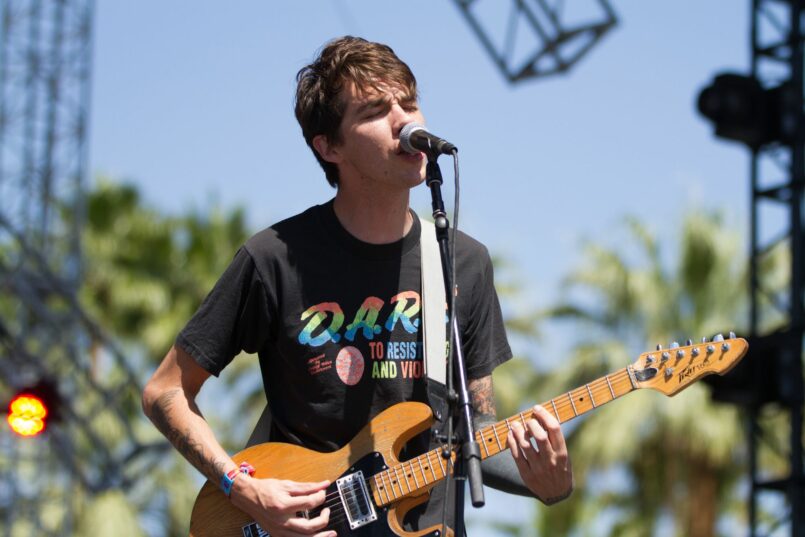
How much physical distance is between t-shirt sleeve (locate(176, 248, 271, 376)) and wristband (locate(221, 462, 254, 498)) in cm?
30

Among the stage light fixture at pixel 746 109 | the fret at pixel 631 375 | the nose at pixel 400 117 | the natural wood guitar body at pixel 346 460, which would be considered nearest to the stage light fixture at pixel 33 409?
the stage light fixture at pixel 746 109

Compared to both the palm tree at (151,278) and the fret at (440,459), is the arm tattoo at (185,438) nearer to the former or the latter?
the fret at (440,459)

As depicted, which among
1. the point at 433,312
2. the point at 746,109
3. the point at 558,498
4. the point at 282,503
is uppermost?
the point at 433,312

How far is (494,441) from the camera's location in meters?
3.71

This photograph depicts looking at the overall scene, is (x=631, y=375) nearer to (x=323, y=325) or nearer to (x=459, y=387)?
(x=459, y=387)

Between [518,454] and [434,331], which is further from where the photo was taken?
[434,331]

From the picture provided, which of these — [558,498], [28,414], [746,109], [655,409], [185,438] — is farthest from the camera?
[655,409]

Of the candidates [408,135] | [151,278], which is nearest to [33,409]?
[408,135]

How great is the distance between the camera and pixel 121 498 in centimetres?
1588

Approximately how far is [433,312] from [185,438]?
834 mm

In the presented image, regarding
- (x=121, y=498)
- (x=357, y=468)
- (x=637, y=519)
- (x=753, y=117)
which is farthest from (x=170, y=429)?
(x=637, y=519)

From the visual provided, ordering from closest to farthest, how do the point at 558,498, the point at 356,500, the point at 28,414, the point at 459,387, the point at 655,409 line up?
the point at 459,387
the point at 558,498
the point at 356,500
the point at 28,414
the point at 655,409

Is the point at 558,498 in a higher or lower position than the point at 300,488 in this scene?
lower

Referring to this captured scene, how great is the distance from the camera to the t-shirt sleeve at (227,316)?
12.3 ft
